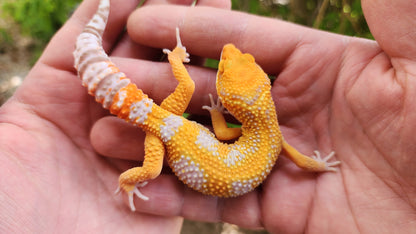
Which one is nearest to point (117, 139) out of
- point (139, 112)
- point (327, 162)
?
point (139, 112)

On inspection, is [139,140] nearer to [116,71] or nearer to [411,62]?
[116,71]

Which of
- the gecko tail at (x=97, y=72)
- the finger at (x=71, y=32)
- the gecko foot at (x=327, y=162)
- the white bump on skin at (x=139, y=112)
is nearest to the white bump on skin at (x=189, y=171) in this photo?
the white bump on skin at (x=139, y=112)

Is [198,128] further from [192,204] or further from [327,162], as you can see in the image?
[327,162]

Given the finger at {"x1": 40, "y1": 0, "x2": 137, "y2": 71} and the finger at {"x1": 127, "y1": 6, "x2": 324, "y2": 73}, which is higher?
the finger at {"x1": 127, "y1": 6, "x2": 324, "y2": 73}

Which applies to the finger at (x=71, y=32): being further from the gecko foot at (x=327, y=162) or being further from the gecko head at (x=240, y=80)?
A: the gecko foot at (x=327, y=162)

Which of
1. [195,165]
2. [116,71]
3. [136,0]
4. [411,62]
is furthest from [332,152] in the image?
[136,0]

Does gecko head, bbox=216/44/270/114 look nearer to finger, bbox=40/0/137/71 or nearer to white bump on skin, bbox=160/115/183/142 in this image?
white bump on skin, bbox=160/115/183/142

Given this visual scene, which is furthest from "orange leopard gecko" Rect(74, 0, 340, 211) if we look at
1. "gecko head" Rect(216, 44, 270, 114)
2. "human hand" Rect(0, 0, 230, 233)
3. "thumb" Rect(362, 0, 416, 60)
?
"thumb" Rect(362, 0, 416, 60)
